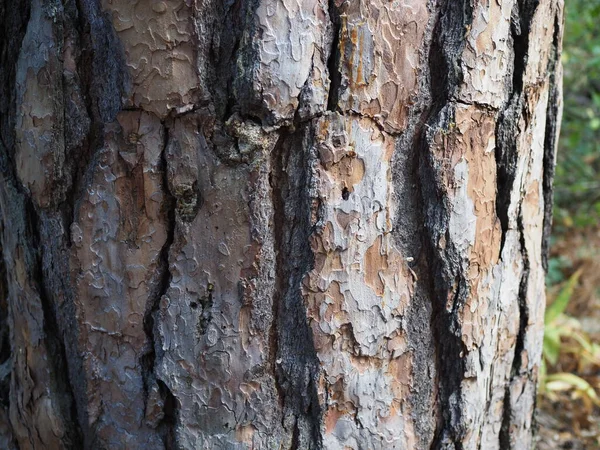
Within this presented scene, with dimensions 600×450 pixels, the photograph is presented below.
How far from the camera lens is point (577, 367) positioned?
2.78 metres

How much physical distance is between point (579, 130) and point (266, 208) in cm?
369

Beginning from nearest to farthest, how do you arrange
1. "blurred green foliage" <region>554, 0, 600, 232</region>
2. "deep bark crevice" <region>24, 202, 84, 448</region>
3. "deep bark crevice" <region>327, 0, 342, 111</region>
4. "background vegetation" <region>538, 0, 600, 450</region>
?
1. "deep bark crevice" <region>327, 0, 342, 111</region>
2. "deep bark crevice" <region>24, 202, 84, 448</region>
3. "background vegetation" <region>538, 0, 600, 450</region>
4. "blurred green foliage" <region>554, 0, 600, 232</region>

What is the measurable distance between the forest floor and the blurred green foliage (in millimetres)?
276

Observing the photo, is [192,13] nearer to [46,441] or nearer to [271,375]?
[271,375]

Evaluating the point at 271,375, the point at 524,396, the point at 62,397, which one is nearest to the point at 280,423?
the point at 271,375

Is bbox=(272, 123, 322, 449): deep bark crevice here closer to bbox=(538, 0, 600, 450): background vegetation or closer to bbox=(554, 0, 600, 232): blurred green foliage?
bbox=(538, 0, 600, 450): background vegetation

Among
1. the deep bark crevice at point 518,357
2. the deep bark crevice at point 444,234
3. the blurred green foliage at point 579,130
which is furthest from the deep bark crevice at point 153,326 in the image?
the blurred green foliage at point 579,130

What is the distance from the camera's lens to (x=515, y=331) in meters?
1.22

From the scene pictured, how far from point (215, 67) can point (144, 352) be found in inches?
20.2

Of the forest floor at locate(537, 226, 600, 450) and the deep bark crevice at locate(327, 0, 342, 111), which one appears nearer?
the deep bark crevice at locate(327, 0, 342, 111)

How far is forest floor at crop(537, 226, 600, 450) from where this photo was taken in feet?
7.26

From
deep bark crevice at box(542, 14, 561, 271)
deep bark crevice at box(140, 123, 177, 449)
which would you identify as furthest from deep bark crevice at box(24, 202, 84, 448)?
deep bark crevice at box(542, 14, 561, 271)

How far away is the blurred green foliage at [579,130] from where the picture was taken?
12.8 ft

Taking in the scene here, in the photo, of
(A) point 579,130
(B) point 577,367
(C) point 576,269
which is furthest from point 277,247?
(A) point 579,130
